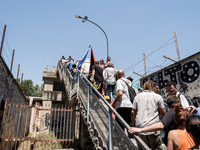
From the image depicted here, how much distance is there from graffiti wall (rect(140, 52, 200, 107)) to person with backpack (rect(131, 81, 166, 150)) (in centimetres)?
687

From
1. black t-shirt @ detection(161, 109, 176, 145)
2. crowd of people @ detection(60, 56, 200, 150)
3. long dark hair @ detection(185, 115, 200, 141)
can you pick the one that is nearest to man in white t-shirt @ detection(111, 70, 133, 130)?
crowd of people @ detection(60, 56, 200, 150)

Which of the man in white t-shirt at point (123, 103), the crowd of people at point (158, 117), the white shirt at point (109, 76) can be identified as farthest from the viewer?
the white shirt at point (109, 76)

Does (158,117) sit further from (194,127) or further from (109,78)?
(109,78)

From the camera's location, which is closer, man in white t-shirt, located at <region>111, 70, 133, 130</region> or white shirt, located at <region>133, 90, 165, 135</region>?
white shirt, located at <region>133, 90, 165, 135</region>

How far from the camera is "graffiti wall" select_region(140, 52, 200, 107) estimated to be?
340 inches

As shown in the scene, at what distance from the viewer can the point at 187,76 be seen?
9.25 meters

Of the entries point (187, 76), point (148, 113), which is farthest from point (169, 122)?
point (187, 76)

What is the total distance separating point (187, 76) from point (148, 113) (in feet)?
26.3

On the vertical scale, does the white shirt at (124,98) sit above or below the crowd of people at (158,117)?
above

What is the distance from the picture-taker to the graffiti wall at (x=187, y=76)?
8.62 m

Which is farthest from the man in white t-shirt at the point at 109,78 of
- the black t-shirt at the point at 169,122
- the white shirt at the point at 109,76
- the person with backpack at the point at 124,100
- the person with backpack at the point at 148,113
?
the black t-shirt at the point at 169,122

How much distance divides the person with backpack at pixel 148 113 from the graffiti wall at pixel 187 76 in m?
6.87

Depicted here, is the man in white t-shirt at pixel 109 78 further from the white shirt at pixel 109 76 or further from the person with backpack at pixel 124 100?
the person with backpack at pixel 124 100

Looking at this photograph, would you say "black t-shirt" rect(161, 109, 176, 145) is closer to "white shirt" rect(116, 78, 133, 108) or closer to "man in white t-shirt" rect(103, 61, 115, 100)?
"white shirt" rect(116, 78, 133, 108)
